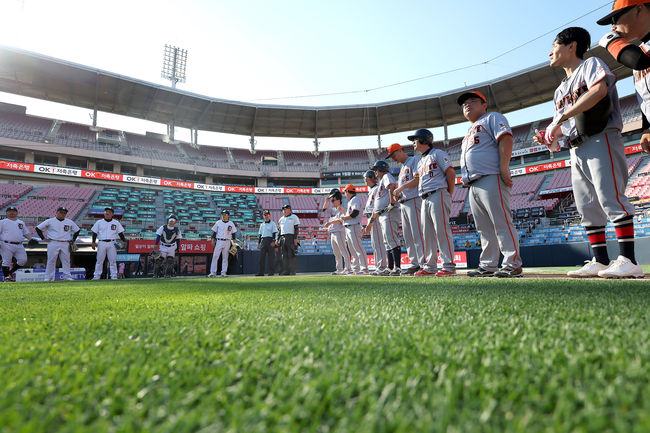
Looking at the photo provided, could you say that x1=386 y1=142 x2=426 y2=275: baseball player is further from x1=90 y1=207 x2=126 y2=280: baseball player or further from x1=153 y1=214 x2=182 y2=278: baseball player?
x1=90 y1=207 x2=126 y2=280: baseball player

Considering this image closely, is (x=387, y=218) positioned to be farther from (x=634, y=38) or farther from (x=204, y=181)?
(x=204, y=181)

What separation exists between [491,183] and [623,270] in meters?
1.13

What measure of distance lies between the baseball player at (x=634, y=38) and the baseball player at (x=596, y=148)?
0.18m

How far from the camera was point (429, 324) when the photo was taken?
3.08 feet

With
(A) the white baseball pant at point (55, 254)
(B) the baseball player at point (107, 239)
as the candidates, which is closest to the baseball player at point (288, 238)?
(B) the baseball player at point (107, 239)

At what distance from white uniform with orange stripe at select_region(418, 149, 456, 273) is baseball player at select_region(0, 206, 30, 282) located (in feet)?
26.0

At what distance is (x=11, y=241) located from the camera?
6.86 m

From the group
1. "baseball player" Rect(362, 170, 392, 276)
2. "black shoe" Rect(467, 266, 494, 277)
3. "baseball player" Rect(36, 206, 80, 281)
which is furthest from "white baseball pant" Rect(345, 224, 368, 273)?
"baseball player" Rect(36, 206, 80, 281)

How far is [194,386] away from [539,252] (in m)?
13.8

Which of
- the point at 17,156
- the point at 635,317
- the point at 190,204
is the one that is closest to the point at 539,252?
the point at 635,317

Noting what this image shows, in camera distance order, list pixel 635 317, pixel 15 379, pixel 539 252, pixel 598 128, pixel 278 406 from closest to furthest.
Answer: pixel 278 406, pixel 15 379, pixel 635 317, pixel 598 128, pixel 539 252

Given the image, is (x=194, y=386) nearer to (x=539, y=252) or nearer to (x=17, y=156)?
(x=539, y=252)

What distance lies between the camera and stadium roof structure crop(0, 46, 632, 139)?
20.0 metres

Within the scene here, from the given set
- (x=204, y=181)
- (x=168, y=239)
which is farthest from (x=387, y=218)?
(x=204, y=181)
